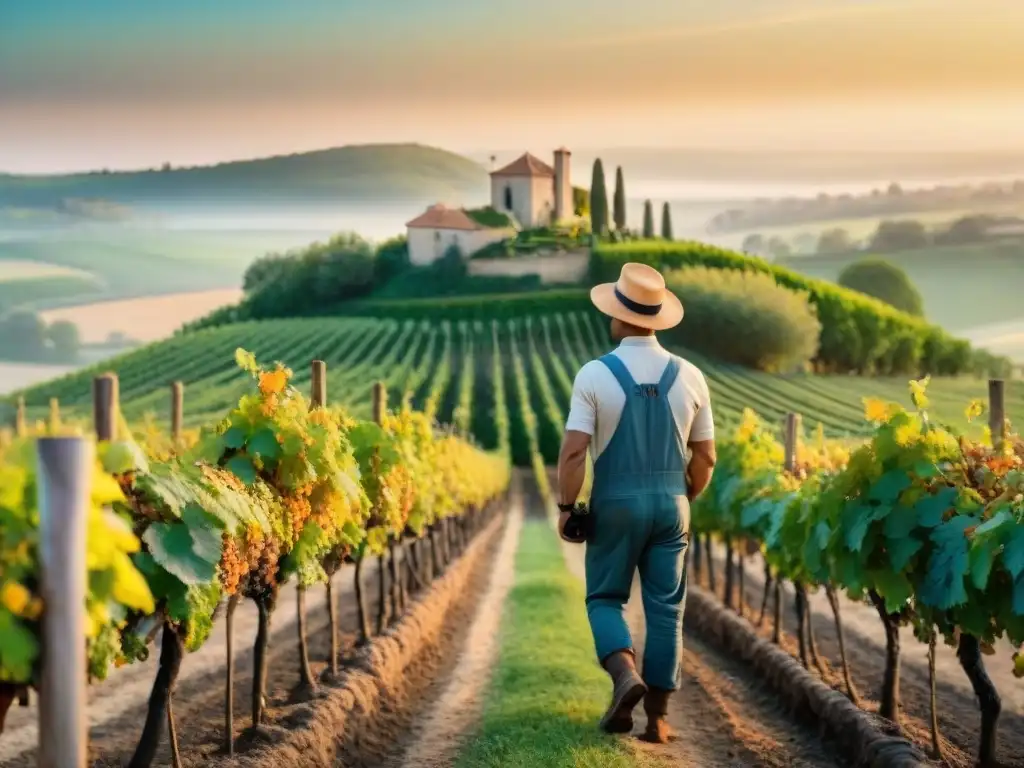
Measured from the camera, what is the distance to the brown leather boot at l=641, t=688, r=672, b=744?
19.9 feet

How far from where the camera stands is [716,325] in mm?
48719

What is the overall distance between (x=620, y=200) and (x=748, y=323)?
105ft

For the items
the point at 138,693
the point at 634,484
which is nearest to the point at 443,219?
the point at 138,693

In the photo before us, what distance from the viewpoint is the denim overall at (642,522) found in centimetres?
584

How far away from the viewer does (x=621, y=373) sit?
5891 mm

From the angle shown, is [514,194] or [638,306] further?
[514,194]

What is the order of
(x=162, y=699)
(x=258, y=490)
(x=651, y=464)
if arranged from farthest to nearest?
(x=258, y=490)
(x=651, y=464)
(x=162, y=699)

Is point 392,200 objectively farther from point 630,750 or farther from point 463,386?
point 630,750

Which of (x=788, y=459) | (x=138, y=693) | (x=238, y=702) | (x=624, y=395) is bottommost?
(x=138, y=693)

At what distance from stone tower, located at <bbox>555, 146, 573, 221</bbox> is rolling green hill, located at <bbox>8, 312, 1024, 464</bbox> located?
26086 mm

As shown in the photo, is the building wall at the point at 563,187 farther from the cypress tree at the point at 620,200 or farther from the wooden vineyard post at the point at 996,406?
the wooden vineyard post at the point at 996,406

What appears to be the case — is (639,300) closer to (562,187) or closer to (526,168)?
(562,187)

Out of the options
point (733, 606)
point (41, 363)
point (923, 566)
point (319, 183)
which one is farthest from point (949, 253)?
point (923, 566)

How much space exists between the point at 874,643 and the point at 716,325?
36691 mm
